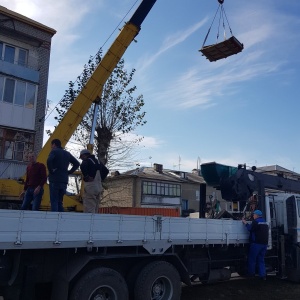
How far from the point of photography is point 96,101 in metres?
11.0

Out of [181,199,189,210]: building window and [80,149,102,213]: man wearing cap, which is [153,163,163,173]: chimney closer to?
[181,199,189,210]: building window

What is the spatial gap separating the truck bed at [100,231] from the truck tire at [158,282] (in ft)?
0.96

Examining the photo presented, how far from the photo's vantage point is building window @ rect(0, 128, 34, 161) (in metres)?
19.5

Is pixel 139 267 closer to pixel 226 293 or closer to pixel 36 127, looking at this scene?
pixel 226 293

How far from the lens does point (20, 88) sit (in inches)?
797

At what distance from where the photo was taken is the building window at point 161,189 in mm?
43250

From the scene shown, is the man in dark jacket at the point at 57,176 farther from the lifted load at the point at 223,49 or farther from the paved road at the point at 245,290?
the lifted load at the point at 223,49

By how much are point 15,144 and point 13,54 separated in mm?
5306

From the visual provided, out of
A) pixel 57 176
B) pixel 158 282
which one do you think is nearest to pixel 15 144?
pixel 57 176

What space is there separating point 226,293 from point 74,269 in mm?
4447

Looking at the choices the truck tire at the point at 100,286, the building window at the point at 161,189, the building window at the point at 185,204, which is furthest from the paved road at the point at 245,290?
the building window at the point at 185,204

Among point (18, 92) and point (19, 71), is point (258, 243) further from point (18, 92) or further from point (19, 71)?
point (19, 71)

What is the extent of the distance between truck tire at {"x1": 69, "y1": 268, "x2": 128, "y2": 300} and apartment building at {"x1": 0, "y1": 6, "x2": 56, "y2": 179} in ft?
48.7

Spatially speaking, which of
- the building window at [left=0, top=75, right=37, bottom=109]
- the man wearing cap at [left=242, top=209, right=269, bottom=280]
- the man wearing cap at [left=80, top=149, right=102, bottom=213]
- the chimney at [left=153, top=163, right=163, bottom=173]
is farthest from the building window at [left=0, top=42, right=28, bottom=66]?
the chimney at [left=153, top=163, right=163, bottom=173]
